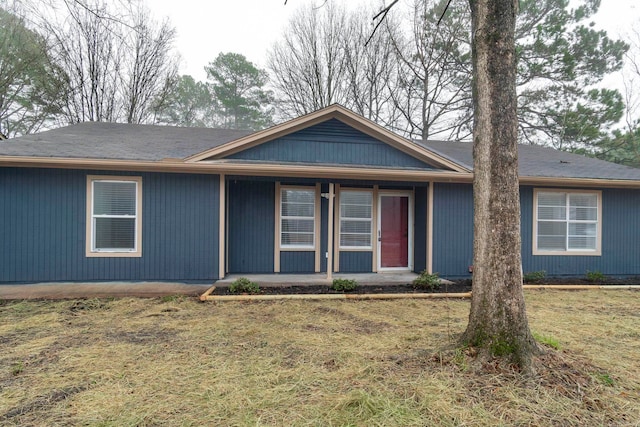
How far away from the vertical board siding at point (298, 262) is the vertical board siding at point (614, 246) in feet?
18.1

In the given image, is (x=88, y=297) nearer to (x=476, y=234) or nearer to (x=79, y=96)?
(x=476, y=234)

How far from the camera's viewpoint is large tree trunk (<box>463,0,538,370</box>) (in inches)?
112

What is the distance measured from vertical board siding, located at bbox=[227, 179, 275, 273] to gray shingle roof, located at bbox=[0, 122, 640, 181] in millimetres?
1465

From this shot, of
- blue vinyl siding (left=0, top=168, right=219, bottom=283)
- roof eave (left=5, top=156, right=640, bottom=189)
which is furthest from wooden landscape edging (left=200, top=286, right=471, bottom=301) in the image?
roof eave (left=5, top=156, right=640, bottom=189)

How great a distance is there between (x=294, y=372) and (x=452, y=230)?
5.66 meters

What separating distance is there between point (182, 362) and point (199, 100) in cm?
2108

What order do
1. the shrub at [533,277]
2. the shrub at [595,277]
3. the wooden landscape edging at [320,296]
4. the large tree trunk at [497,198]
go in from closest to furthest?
the large tree trunk at [497,198] < the wooden landscape edging at [320,296] < the shrub at [533,277] < the shrub at [595,277]

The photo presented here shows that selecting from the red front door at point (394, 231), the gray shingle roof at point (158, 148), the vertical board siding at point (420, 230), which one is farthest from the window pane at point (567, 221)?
the red front door at point (394, 231)

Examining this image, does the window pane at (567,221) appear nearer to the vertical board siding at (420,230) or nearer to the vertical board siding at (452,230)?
the vertical board siding at (452,230)

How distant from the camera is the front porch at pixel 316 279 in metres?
6.48

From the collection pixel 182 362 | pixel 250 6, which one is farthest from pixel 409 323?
pixel 250 6

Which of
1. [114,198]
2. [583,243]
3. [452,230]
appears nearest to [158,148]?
[114,198]

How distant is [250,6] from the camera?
627 centimetres

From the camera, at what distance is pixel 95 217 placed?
6.35m
